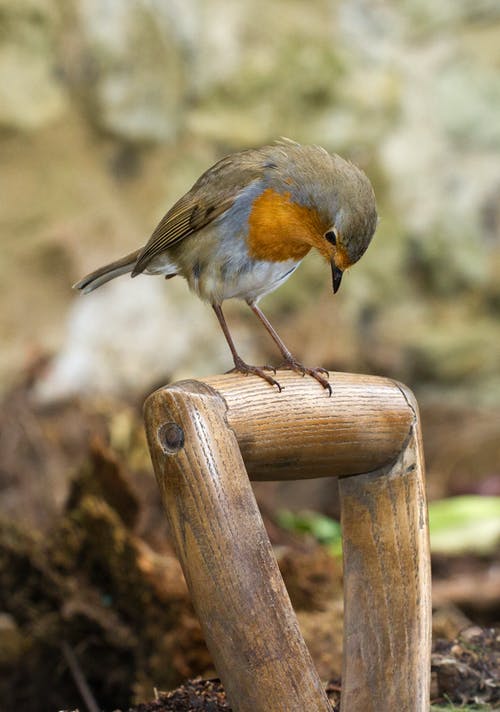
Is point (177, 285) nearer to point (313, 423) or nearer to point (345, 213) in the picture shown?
point (345, 213)

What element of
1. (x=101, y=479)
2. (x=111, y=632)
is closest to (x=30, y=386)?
(x=101, y=479)

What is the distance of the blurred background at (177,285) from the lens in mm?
3150

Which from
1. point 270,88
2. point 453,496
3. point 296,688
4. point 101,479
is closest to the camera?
point 296,688

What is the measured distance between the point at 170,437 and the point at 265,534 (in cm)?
19

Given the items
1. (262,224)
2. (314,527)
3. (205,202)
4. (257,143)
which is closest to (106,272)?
(205,202)

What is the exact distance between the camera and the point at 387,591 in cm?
165

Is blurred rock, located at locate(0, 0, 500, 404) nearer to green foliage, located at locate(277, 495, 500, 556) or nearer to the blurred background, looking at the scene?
the blurred background

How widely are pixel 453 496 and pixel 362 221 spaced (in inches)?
128

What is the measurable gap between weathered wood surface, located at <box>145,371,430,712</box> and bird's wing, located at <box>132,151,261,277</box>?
0.67 metres

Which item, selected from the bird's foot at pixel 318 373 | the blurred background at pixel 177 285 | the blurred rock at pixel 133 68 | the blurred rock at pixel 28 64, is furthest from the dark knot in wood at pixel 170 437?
the blurred rock at pixel 133 68

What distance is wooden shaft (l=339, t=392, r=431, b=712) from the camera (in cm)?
162

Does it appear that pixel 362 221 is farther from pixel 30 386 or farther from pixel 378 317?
pixel 378 317

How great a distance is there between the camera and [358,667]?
164 centimetres

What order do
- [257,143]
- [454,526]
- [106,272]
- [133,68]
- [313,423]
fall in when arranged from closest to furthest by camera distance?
[313,423]
[106,272]
[454,526]
[133,68]
[257,143]
